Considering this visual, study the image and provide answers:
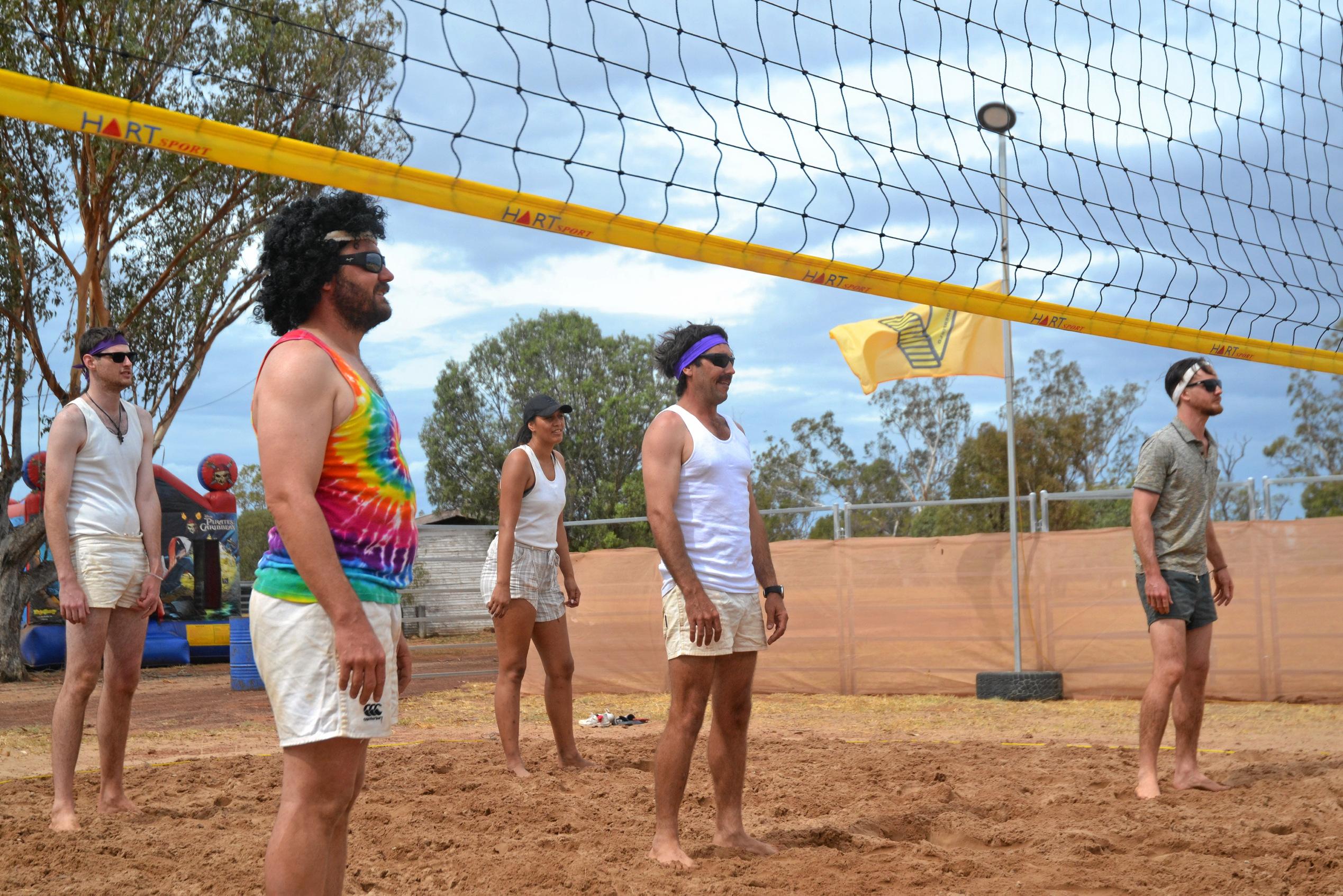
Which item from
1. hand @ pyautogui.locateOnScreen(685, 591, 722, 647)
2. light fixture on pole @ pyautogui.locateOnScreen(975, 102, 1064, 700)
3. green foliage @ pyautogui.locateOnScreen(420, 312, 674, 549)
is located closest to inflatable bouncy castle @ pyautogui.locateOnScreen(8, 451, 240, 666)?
light fixture on pole @ pyautogui.locateOnScreen(975, 102, 1064, 700)

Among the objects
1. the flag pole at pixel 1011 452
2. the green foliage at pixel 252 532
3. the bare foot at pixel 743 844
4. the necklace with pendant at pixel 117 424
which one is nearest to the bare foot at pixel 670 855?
the bare foot at pixel 743 844

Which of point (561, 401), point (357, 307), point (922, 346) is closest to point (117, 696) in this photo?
point (357, 307)

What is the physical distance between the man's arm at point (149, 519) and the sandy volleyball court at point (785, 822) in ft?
2.82

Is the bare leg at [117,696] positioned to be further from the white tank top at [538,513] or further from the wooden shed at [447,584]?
the wooden shed at [447,584]

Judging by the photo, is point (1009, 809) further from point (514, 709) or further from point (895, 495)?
point (895, 495)

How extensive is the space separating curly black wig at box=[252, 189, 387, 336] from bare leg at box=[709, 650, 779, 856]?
199 cm

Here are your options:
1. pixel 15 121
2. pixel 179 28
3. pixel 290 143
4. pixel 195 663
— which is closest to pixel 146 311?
pixel 15 121

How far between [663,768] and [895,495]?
3770 cm

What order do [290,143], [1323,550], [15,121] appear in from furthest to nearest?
[15,121] < [1323,550] < [290,143]

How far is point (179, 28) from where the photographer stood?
1539 cm

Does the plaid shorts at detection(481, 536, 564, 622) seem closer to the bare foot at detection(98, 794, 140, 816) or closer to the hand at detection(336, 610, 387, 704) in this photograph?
the bare foot at detection(98, 794, 140, 816)

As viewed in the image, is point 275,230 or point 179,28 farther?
point 179,28

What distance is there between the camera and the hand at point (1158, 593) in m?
4.82

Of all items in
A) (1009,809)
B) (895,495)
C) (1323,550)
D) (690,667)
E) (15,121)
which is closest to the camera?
(690,667)
